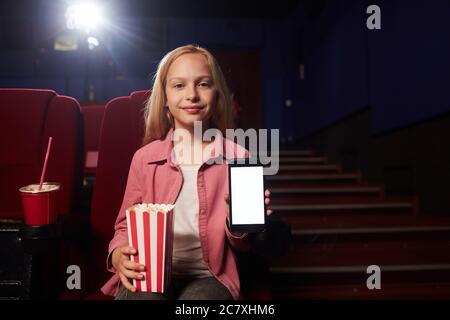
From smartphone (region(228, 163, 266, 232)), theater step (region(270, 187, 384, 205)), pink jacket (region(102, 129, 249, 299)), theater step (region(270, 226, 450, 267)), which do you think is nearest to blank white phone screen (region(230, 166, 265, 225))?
smartphone (region(228, 163, 266, 232))

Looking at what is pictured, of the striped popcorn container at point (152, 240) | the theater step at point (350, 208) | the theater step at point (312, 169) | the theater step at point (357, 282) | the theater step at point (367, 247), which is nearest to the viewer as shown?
the striped popcorn container at point (152, 240)

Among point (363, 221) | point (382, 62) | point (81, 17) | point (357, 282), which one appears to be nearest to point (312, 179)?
point (363, 221)

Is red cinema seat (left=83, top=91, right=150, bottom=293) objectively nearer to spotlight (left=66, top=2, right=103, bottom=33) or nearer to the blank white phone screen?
the blank white phone screen

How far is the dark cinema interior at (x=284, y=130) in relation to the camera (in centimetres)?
119

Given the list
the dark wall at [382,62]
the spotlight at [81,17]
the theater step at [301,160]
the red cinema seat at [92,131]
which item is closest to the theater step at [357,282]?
the dark wall at [382,62]

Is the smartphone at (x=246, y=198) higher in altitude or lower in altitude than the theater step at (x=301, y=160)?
lower

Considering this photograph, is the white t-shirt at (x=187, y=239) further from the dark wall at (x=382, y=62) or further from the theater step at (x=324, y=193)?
the theater step at (x=324, y=193)

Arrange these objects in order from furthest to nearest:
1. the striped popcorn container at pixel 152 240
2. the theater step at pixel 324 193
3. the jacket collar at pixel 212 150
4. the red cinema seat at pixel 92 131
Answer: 1. the theater step at pixel 324 193
2. the red cinema seat at pixel 92 131
3. the jacket collar at pixel 212 150
4. the striped popcorn container at pixel 152 240

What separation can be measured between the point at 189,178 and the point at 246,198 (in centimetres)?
25

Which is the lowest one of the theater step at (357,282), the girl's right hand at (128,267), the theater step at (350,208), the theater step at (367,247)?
the theater step at (357,282)

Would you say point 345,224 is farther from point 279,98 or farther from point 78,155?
point 279,98

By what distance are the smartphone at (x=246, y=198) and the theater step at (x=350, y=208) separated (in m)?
2.10

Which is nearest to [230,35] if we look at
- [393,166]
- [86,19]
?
[86,19]

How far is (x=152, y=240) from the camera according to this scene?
2.56 feet
